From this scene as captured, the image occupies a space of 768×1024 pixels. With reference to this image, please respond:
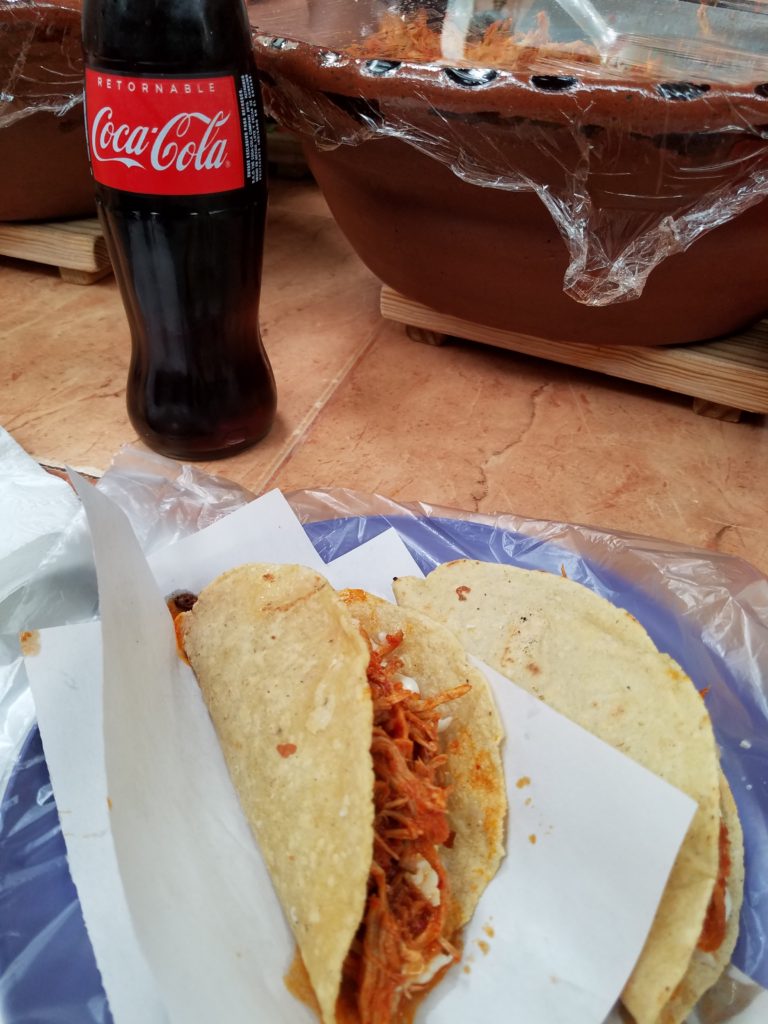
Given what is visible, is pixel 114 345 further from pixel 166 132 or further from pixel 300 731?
pixel 300 731

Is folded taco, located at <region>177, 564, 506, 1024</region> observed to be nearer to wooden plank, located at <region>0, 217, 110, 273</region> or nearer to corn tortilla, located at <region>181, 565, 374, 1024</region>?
corn tortilla, located at <region>181, 565, 374, 1024</region>

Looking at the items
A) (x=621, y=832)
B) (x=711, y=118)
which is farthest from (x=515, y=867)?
(x=711, y=118)

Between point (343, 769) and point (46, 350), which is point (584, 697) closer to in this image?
point (343, 769)

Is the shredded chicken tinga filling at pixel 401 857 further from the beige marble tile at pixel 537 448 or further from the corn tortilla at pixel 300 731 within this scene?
the beige marble tile at pixel 537 448

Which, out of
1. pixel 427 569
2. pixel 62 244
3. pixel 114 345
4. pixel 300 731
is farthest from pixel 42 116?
pixel 300 731

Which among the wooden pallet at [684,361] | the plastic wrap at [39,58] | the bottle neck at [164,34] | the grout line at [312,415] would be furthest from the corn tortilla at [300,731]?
the plastic wrap at [39,58]

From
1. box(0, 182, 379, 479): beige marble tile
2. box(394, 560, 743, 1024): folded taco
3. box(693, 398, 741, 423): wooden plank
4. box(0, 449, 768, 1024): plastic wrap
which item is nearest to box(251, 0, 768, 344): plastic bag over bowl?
box(693, 398, 741, 423): wooden plank
